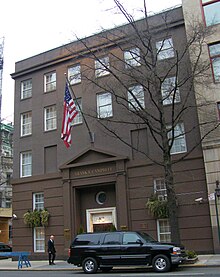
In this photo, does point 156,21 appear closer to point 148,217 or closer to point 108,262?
point 148,217

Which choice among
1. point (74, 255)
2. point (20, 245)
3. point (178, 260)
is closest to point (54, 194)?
point (20, 245)

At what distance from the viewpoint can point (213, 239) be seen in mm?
20359

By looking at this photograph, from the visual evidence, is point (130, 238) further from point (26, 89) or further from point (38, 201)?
point (26, 89)

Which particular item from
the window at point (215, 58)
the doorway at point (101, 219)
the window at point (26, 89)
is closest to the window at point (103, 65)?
the window at point (215, 58)

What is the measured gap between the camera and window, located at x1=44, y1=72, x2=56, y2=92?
2908 centimetres

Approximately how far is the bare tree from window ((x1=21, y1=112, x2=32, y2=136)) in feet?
22.5

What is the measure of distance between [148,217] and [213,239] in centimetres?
419

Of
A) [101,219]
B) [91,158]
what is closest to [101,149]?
[91,158]

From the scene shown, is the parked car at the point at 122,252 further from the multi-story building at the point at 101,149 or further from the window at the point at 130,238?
the multi-story building at the point at 101,149

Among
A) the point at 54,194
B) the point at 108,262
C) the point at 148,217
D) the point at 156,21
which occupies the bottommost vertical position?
the point at 108,262

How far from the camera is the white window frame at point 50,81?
29.0m

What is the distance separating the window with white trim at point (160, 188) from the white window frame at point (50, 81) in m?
11.5

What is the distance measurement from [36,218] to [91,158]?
598cm

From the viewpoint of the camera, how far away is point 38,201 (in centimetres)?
2734
